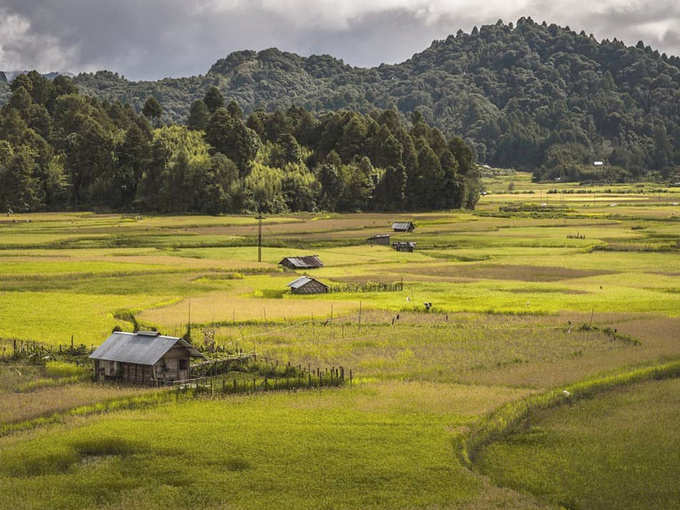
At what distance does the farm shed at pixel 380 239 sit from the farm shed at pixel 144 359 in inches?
1898

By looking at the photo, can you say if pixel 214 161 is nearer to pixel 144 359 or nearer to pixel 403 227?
pixel 403 227

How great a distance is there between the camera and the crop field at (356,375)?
18000 millimetres

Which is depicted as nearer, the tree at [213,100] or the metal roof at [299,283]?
the metal roof at [299,283]

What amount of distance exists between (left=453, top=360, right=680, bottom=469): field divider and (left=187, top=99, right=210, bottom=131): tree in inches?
3741

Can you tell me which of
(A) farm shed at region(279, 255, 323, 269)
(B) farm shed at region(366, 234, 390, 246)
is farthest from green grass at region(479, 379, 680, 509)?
(B) farm shed at region(366, 234, 390, 246)

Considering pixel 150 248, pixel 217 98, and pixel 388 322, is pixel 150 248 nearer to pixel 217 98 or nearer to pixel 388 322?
pixel 388 322

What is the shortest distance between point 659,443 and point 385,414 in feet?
22.6

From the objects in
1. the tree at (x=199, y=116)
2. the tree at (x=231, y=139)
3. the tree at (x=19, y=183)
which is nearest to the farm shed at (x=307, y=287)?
the tree at (x=19, y=183)

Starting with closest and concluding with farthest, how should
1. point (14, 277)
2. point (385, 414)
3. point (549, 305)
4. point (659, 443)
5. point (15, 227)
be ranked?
1. point (659, 443)
2. point (385, 414)
3. point (549, 305)
4. point (14, 277)
5. point (15, 227)

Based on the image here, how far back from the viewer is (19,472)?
18.5 metres

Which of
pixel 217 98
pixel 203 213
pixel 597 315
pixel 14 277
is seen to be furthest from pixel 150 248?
pixel 217 98

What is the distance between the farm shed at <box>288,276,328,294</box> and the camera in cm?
4622

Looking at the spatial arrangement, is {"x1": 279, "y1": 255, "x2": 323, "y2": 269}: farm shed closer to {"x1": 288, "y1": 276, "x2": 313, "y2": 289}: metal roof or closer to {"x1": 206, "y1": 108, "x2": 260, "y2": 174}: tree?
{"x1": 288, "y1": 276, "x2": 313, "y2": 289}: metal roof

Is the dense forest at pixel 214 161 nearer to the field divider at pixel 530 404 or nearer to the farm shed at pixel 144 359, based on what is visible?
the farm shed at pixel 144 359
